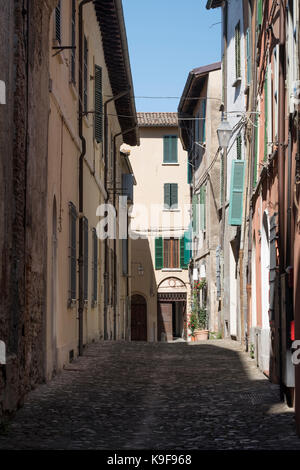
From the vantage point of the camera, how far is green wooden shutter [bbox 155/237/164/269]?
4347 centimetres

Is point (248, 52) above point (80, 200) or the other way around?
above

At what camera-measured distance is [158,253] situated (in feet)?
143

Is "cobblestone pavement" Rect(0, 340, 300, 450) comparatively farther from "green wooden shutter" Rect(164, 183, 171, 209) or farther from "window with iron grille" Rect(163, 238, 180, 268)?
"green wooden shutter" Rect(164, 183, 171, 209)

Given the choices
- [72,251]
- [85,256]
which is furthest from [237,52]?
[72,251]

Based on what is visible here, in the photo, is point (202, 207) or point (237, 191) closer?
point (237, 191)

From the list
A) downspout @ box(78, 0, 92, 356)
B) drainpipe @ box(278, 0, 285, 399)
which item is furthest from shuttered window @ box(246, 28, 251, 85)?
drainpipe @ box(278, 0, 285, 399)

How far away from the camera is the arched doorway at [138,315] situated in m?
44.0

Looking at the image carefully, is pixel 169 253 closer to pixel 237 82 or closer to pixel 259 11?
pixel 237 82

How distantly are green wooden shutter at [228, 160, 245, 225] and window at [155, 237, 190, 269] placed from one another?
2268 cm

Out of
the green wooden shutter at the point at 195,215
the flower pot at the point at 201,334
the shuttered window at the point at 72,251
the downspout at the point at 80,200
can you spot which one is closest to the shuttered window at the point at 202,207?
the green wooden shutter at the point at 195,215

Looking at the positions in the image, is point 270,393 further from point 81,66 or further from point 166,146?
point 166,146

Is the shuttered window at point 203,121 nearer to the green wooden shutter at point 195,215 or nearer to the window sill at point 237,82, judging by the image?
the green wooden shutter at point 195,215

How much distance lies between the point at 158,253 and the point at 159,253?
2.3 inches

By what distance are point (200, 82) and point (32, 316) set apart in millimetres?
21802
